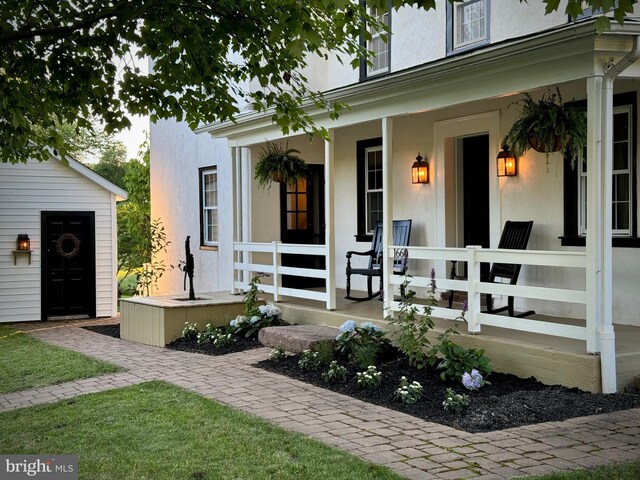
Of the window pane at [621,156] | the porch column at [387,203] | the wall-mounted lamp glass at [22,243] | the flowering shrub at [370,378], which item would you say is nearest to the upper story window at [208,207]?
the wall-mounted lamp glass at [22,243]

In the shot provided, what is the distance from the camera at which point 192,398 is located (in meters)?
7.35

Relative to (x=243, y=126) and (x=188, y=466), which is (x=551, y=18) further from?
(x=188, y=466)

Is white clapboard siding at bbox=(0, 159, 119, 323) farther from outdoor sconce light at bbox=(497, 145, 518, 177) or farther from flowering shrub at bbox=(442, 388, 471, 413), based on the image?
flowering shrub at bbox=(442, 388, 471, 413)

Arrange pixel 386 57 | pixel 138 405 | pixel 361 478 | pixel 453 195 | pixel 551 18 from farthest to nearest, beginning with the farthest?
pixel 386 57 → pixel 453 195 → pixel 551 18 → pixel 138 405 → pixel 361 478

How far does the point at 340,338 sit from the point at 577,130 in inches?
133

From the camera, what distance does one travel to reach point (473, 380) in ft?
23.3

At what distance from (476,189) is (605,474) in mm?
6367

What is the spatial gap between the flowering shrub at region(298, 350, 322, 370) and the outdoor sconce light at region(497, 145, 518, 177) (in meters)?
3.35

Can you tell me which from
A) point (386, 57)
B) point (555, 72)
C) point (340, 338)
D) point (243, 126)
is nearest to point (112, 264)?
point (243, 126)

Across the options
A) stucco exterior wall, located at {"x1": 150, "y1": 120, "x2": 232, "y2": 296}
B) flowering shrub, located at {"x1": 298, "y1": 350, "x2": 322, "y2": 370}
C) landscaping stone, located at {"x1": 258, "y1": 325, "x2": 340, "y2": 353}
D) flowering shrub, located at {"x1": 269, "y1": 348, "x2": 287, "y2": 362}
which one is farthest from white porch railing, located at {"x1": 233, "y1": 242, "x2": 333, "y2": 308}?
flowering shrub, located at {"x1": 298, "y1": 350, "x2": 322, "y2": 370}

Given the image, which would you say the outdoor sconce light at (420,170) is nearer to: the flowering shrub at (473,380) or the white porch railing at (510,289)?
the white porch railing at (510,289)

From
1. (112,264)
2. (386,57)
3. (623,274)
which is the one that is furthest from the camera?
(112,264)

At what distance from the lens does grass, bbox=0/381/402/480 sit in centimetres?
516

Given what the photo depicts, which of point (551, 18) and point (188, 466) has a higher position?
point (551, 18)
